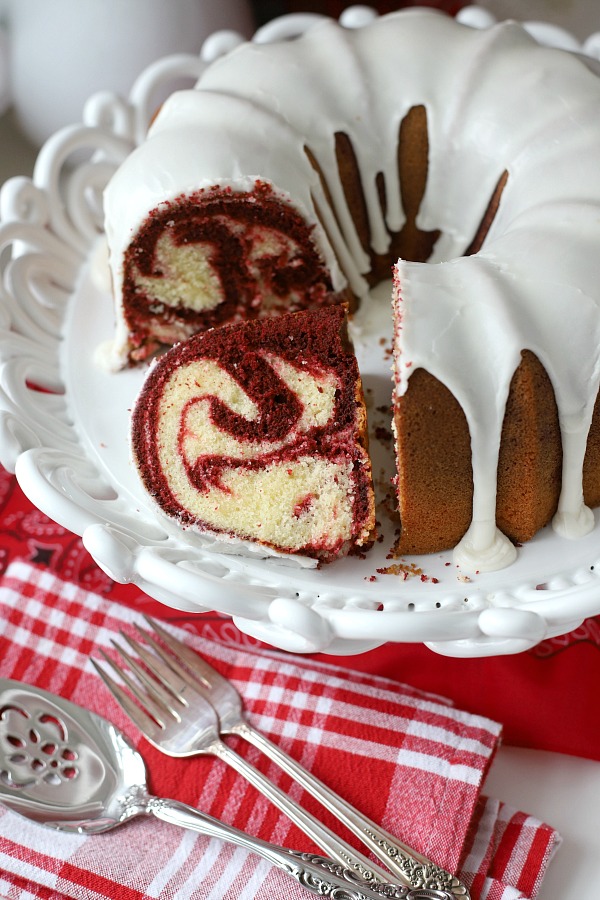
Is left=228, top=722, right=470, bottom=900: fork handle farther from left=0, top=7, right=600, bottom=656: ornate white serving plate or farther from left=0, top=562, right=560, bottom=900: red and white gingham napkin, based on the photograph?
left=0, top=7, right=600, bottom=656: ornate white serving plate

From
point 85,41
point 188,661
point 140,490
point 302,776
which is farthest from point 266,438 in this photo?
point 85,41

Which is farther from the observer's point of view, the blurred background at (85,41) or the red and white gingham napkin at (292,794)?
the blurred background at (85,41)

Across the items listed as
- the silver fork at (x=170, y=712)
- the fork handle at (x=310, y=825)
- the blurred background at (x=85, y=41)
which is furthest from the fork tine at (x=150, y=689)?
the blurred background at (x=85, y=41)

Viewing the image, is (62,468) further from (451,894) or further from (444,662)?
(451,894)

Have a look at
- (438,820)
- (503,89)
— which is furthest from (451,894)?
(503,89)

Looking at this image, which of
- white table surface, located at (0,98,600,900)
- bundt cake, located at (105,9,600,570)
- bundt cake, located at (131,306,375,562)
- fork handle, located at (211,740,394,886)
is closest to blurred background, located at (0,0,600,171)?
bundt cake, located at (105,9,600,570)

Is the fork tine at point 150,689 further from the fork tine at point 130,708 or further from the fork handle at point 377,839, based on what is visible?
the fork handle at point 377,839

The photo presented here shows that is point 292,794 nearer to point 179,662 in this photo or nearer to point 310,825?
point 310,825
